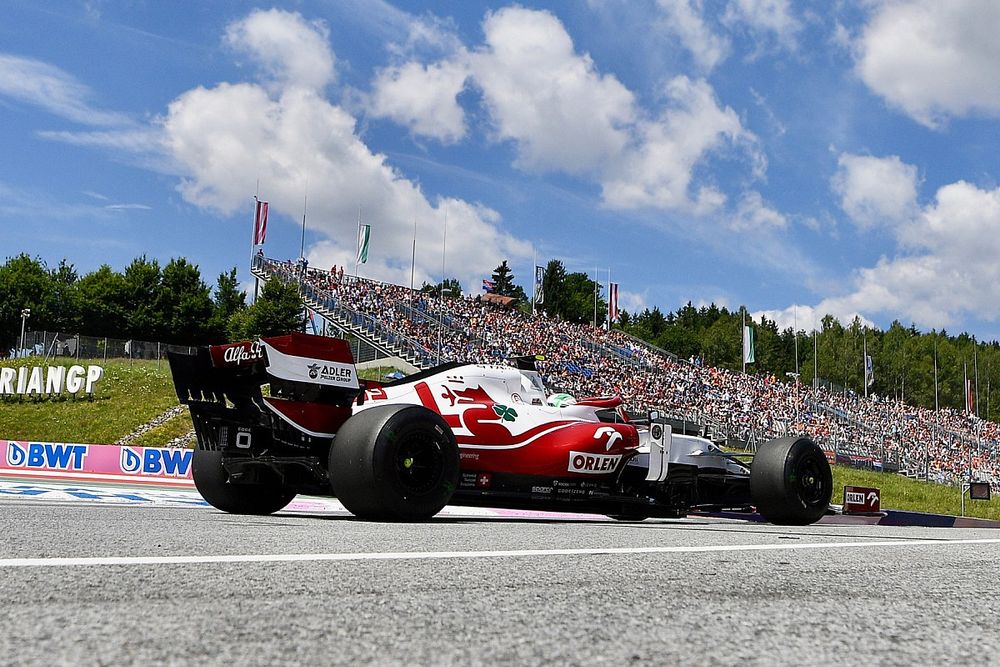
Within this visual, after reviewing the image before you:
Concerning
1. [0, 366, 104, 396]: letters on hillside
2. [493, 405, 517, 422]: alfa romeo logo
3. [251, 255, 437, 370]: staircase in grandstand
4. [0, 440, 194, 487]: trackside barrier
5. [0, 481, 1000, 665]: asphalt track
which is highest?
[251, 255, 437, 370]: staircase in grandstand

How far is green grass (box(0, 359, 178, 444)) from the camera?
3362 centimetres

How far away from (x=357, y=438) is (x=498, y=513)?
841cm

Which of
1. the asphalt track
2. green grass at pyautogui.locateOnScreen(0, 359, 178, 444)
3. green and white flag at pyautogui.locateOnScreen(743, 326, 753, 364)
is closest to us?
the asphalt track

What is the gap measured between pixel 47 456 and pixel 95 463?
4.75ft

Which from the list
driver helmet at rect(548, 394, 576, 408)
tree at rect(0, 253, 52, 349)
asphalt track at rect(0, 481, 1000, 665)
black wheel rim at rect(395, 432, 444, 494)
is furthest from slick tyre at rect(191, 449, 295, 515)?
tree at rect(0, 253, 52, 349)

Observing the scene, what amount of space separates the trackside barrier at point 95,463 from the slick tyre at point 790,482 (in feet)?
48.2

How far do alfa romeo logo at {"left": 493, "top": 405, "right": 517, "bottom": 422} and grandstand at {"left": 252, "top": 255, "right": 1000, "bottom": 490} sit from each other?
24.9m

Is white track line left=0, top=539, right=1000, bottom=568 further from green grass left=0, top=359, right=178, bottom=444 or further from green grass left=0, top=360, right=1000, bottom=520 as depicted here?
green grass left=0, top=359, right=178, bottom=444

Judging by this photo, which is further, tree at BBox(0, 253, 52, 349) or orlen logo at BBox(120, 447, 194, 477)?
tree at BBox(0, 253, 52, 349)

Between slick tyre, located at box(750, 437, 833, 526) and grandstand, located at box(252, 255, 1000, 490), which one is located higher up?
grandstand, located at box(252, 255, 1000, 490)

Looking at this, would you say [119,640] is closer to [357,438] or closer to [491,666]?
[491,666]

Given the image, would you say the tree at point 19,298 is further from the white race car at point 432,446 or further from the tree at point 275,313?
the white race car at point 432,446

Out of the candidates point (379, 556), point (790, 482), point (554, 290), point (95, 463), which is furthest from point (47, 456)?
point (554, 290)

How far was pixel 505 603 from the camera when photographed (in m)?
2.92
